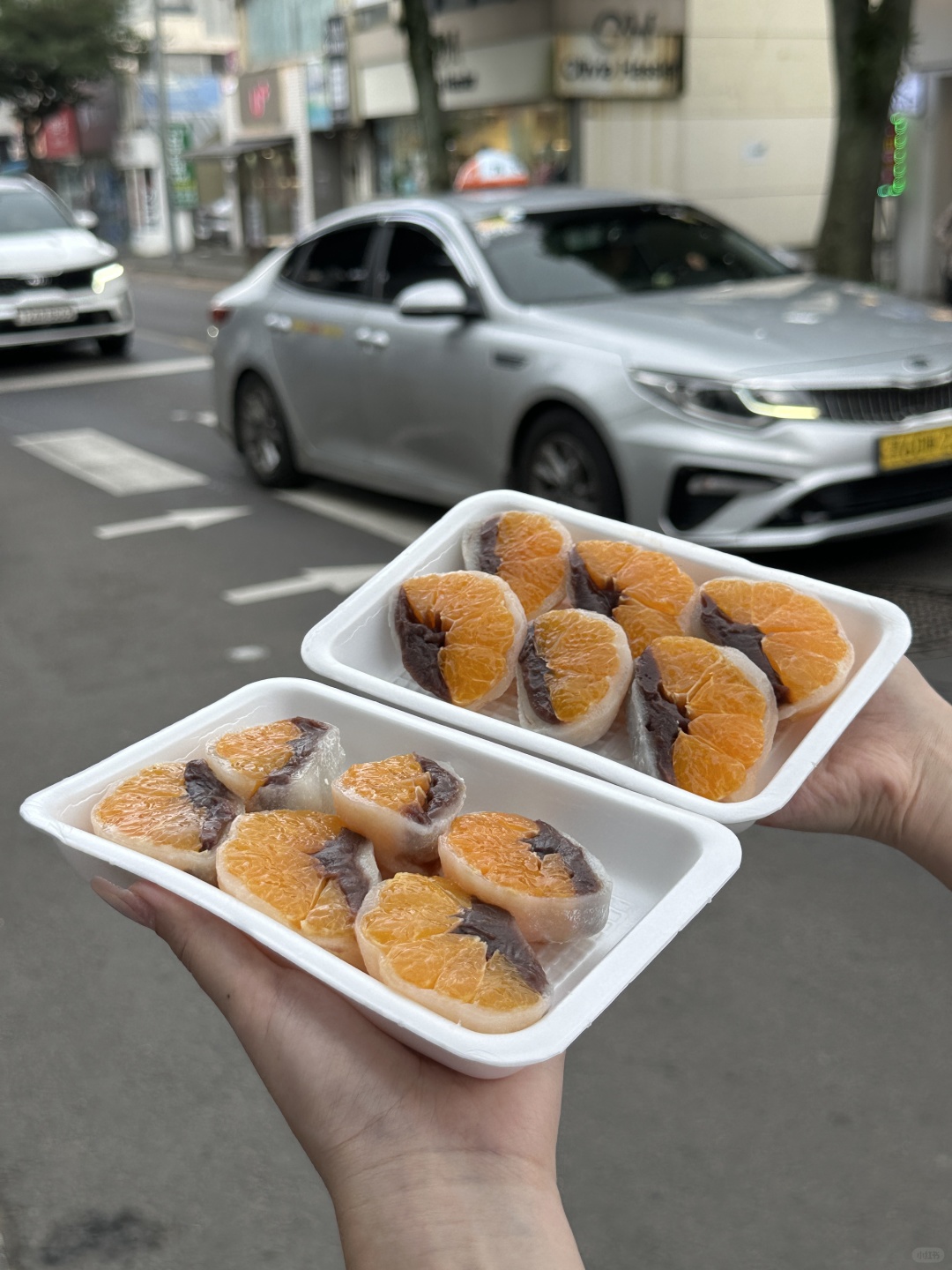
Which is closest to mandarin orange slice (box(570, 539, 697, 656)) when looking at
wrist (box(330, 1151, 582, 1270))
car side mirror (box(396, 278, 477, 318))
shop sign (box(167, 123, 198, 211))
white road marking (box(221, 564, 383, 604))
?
wrist (box(330, 1151, 582, 1270))

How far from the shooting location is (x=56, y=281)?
13.3 meters

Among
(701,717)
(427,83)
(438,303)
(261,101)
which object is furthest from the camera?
(261,101)

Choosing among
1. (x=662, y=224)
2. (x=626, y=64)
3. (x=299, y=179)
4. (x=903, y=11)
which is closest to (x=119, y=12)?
(x=299, y=179)

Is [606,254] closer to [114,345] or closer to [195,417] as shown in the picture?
[195,417]

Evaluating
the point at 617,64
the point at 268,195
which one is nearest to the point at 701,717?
the point at 617,64

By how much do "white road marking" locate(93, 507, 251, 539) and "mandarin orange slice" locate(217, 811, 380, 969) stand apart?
6.12 metres

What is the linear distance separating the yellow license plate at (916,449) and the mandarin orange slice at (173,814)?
417 centimetres

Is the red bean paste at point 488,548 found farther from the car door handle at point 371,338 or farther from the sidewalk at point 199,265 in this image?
the sidewalk at point 199,265

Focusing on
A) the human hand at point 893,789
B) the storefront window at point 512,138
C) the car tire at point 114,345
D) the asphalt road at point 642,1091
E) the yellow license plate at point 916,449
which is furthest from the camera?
the storefront window at point 512,138

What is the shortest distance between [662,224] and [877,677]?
5205 mm

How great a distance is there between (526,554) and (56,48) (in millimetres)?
40991

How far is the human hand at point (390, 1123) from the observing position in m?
1.24

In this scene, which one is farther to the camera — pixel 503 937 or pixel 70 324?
pixel 70 324

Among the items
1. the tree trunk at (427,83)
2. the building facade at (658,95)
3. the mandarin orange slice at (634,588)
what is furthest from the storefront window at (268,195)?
the mandarin orange slice at (634,588)
